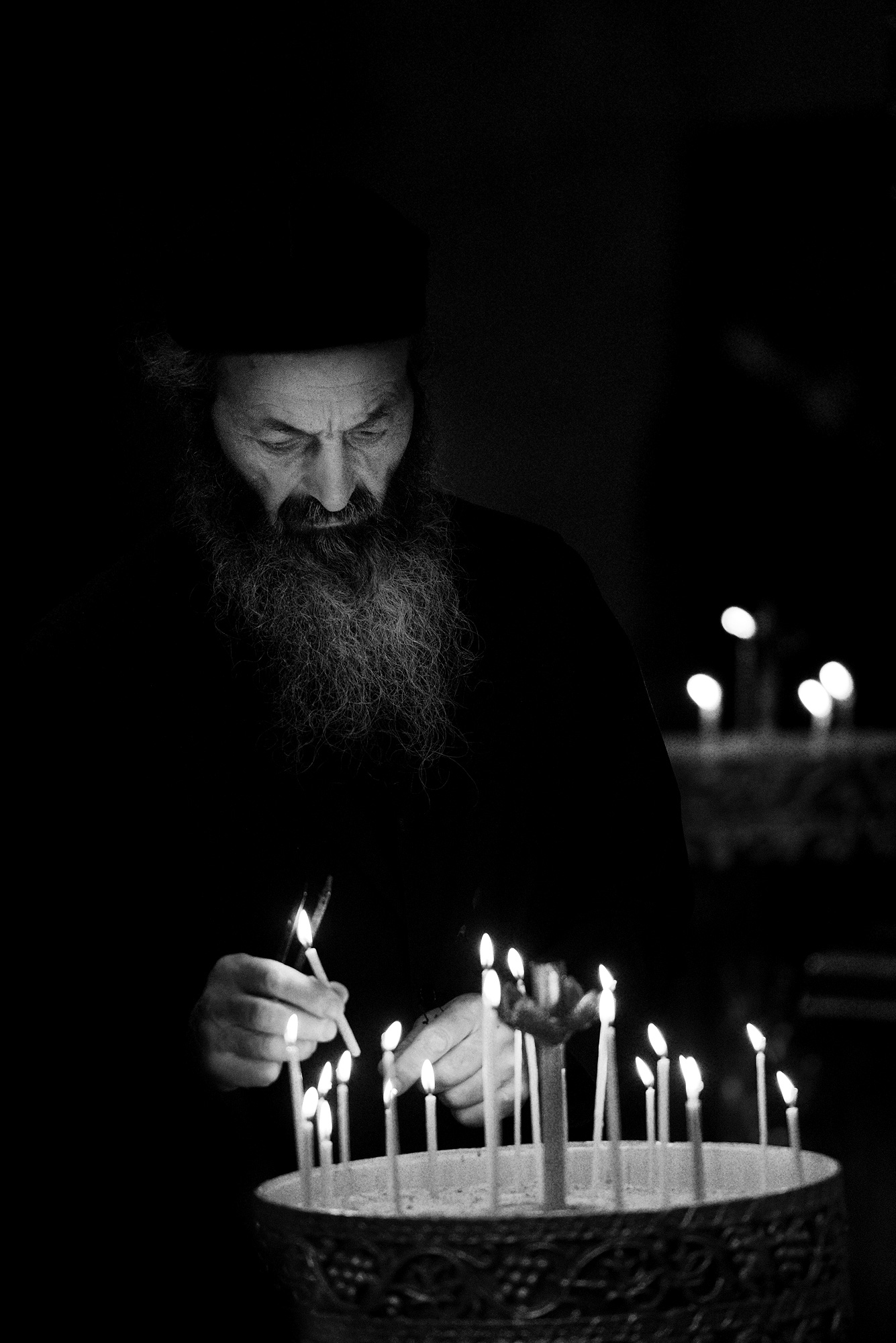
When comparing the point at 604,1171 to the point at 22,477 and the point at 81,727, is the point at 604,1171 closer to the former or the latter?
the point at 81,727

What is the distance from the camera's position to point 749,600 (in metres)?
7.17

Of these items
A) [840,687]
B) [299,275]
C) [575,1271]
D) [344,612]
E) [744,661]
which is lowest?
[575,1271]

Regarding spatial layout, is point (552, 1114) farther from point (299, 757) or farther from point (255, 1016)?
point (299, 757)

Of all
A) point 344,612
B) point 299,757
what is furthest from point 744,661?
point 299,757

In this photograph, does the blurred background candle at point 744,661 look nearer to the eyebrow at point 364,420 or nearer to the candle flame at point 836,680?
the candle flame at point 836,680

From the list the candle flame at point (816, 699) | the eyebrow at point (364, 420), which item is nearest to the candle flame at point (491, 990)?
the eyebrow at point (364, 420)

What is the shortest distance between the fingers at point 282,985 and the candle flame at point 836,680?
407cm

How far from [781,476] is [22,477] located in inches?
158

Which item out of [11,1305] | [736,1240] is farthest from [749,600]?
[736,1240]

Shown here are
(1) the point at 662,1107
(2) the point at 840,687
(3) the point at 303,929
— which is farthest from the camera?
(2) the point at 840,687

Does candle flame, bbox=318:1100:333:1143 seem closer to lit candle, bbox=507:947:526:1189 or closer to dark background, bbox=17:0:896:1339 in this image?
lit candle, bbox=507:947:526:1189

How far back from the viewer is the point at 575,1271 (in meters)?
1.92

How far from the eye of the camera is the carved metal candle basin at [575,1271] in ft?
6.30

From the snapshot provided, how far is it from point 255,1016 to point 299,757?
0.74m
